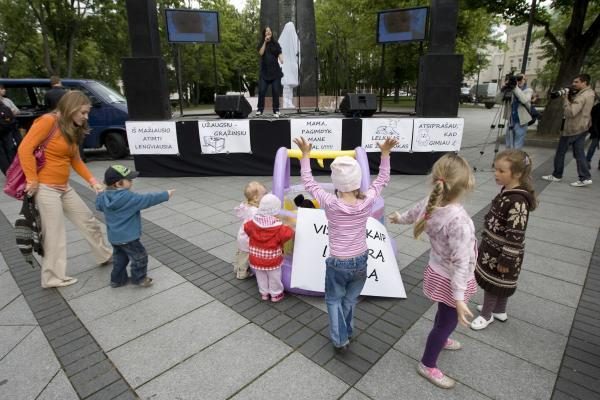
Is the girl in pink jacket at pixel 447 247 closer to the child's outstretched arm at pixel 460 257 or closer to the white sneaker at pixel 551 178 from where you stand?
the child's outstretched arm at pixel 460 257

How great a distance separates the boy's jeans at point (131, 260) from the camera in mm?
3352

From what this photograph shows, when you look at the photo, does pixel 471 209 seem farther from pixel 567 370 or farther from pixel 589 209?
pixel 567 370

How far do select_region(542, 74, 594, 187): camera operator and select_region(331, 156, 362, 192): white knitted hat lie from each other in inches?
261

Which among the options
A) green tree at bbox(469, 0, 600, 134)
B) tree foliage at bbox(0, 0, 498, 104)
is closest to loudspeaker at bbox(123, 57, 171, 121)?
tree foliage at bbox(0, 0, 498, 104)

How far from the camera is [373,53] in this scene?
107 feet

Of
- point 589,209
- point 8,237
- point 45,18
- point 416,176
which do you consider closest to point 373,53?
point 45,18

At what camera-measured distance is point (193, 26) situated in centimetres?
849

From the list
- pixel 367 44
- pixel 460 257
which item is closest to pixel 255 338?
pixel 460 257

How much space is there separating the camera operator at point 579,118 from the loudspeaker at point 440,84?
1.96m

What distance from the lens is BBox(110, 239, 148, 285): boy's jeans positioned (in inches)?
132

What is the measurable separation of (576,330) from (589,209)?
3.94 m

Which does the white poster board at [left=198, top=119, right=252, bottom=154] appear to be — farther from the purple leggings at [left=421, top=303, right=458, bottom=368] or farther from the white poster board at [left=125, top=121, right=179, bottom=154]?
the purple leggings at [left=421, top=303, right=458, bottom=368]

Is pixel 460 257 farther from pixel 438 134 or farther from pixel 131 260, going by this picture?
pixel 438 134

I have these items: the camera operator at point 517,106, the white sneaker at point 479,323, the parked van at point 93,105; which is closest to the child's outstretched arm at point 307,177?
the white sneaker at point 479,323
